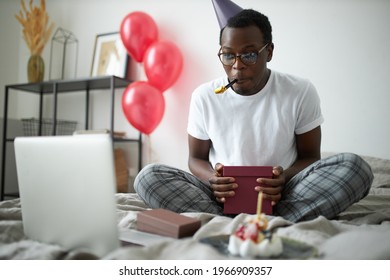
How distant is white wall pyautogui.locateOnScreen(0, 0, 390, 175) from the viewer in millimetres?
1584

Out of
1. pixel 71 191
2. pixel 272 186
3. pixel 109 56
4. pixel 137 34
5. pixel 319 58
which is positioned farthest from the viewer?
pixel 109 56

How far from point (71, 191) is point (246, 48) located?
682 millimetres

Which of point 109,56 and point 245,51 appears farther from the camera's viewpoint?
point 109,56

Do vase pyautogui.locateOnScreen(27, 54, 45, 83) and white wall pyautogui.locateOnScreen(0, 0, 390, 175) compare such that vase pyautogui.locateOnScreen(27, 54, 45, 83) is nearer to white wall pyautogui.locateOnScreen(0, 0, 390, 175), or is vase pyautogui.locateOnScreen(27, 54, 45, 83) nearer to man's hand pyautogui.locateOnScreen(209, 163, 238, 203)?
white wall pyautogui.locateOnScreen(0, 0, 390, 175)

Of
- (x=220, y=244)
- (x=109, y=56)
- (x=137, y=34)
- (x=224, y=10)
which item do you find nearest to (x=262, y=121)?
(x=224, y=10)

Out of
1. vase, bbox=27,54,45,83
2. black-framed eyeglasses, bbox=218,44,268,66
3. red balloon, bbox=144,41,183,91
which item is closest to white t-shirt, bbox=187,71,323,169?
black-framed eyeglasses, bbox=218,44,268,66

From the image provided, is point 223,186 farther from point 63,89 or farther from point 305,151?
point 63,89

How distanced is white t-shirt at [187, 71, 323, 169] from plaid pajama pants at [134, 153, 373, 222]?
0.51 ft

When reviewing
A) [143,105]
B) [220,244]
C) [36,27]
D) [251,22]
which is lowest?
[220,244]

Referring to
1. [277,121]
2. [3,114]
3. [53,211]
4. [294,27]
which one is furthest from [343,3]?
[3,114]

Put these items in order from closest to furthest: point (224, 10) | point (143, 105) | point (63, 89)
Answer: point (224, 10) → point (143, 105) → point (63, 89)

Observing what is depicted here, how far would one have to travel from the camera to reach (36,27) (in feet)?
7.77
